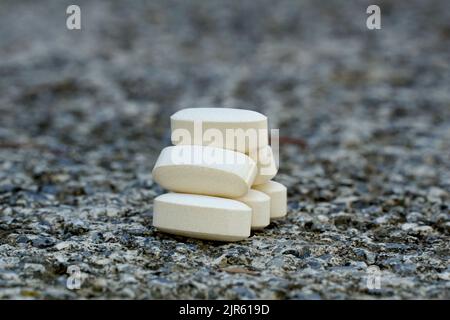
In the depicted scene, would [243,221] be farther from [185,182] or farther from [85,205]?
[85,205]

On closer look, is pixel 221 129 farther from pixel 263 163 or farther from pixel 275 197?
pixel 275 197

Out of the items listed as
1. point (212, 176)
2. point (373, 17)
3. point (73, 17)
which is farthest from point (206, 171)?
point (73, 17)

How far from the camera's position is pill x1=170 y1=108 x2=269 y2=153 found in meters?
3.38

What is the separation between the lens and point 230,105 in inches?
296

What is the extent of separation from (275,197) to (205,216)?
577 millimetres

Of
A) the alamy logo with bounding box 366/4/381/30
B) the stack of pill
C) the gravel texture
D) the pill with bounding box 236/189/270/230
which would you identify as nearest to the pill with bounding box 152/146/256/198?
the stack of pill

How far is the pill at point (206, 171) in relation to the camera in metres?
3.29

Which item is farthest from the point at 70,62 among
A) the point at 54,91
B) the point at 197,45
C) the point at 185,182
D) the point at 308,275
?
the point at 308,275

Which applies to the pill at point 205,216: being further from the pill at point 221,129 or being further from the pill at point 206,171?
the pill at point 221,129

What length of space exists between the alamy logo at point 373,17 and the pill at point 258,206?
7646 mm

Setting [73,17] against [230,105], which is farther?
[73,17]

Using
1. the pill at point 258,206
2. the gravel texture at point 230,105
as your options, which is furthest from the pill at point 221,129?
the gravel texture at point 230,105

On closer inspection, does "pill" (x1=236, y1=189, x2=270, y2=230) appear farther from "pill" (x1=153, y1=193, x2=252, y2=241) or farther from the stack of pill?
"pill" (x1=153, y1=193, x2=252, y2=241)
